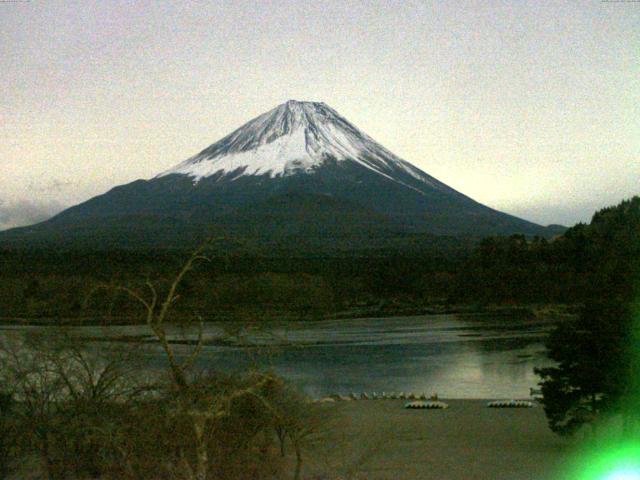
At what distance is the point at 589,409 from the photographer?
12.7m

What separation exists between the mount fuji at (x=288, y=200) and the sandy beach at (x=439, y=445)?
191 ft

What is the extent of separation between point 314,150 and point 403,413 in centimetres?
10769

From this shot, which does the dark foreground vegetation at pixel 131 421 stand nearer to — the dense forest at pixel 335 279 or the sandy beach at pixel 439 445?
the sandy beach at pixel 439 445

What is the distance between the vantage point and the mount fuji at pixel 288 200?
84500 mm

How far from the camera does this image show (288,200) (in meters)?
99.6

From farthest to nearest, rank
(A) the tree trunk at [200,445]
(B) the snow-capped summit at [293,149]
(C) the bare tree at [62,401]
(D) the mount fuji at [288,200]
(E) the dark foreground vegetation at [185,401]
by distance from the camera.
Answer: (B) the snow-capped summit at [293,149]
(D) the mount fuji at [288,200]
(C) the bare tree at [62,401]
(E) the dark foreground vegetation at [185,401]
(A) the tree trunk at [200,445]

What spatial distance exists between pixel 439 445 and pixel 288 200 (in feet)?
286

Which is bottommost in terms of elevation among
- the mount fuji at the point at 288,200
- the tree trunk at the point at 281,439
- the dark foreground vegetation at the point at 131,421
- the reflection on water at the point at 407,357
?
the reflection on water at the point at 407,357

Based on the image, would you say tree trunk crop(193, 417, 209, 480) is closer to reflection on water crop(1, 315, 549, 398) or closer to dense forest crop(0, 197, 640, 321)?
reflection on water crop(1, 315, 549, 398)

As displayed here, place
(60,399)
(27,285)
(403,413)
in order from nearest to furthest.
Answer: (60,399) < (403,413) < (27,285)

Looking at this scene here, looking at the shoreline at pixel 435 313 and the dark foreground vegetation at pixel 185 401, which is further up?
the dark foreground vegetation at pixel 185 401

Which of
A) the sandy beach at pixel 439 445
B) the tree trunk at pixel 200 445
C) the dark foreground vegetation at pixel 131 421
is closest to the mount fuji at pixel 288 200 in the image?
the sandy beach at pixel 439 445

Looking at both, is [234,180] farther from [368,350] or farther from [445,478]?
[445,478]

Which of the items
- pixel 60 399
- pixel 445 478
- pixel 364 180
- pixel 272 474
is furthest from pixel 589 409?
pixel 364 180
